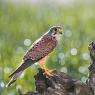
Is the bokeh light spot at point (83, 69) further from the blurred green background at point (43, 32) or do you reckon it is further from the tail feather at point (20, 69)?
the tail feather at point (20, 69)

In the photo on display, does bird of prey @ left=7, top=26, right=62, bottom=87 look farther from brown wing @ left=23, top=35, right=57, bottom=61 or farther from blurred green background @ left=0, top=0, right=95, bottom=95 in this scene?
blurred green background @ left=0, top=0, right=95, bottom=95

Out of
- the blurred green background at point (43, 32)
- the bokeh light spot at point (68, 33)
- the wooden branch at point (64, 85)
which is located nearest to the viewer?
the wooden branch at point (64, 85)

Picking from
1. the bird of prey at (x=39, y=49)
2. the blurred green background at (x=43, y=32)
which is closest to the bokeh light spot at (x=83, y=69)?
the blurred green background at (x=43, y=32)

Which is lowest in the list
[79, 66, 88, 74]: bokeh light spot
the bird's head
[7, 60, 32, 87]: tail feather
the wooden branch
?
the wooden branch

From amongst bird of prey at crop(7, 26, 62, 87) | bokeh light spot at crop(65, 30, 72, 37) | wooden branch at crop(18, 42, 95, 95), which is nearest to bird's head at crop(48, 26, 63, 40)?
bird of prey at crop(7, 26, 62, 87)

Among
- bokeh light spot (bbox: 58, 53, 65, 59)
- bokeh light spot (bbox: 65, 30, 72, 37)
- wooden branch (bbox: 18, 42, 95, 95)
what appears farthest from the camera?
bokeh light spot (bbox: 65, 30, 72, 37)

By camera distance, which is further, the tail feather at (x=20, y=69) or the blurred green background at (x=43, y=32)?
the blurred green background at (x=43, y=32)

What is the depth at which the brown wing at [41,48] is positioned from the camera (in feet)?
28.1

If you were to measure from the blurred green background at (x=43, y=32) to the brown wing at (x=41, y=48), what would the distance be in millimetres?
2637

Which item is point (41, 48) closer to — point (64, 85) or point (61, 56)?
point (64, 85)

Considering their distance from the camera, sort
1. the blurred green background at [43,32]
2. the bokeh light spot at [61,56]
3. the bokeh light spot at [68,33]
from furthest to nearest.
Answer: the bokeh light spot at [68,33], the bokeh light spot at [61,56], the blurred green background at [43,32]

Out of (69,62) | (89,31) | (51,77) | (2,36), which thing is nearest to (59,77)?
(51,77)

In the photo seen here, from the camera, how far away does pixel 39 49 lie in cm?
860

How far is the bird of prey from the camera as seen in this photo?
8.57 m
